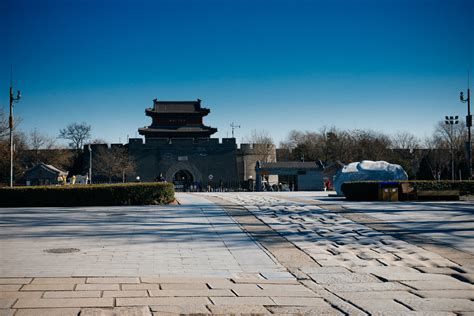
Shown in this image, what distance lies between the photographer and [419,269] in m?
7.29

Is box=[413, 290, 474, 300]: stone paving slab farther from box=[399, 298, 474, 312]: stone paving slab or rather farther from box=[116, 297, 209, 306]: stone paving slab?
box=[116, 297, 209, 306]: stone paving slab

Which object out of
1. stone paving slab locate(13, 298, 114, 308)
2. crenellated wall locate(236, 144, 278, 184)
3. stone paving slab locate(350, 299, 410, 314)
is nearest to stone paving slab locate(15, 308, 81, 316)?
stone paving slab locate(13, 298, 114, 308)

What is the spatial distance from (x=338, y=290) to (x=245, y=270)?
1.65 meters

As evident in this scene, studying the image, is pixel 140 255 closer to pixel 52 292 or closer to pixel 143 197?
pixel 52 292

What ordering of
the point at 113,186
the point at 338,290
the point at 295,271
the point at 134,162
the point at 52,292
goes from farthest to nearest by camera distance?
the point at 134,162, the point at 113,186, the point at 295,271, the point at 338,290, the point at 52,292

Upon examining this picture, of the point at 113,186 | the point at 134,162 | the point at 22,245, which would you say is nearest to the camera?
the point at 22,245

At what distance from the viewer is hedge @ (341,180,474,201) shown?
786 inches

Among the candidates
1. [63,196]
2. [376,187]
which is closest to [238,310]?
[63,196]

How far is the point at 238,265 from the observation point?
7516mm

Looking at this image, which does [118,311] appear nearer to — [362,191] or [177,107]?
[362,191]

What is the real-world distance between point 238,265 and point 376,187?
1366 cm

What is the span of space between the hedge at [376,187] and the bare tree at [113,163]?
28887mm

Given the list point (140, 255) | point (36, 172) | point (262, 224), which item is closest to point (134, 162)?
point (36, 172)

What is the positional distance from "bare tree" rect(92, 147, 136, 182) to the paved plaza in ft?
106
